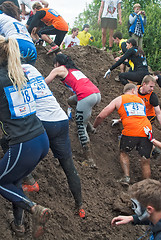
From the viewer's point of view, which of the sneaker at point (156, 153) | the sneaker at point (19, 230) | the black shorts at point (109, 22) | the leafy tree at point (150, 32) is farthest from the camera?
the leafy tree at point (150, 32)

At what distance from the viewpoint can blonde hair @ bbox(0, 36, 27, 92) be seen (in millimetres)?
2918

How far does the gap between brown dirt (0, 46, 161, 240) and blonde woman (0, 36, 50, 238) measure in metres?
0.68

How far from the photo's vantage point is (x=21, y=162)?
2.92m

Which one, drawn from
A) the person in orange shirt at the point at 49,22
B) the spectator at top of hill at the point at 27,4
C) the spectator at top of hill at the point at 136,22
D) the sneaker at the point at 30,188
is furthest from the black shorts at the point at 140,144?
the spectator at top of hill at the point at 136,22

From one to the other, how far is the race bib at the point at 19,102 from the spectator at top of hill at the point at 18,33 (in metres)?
1.08

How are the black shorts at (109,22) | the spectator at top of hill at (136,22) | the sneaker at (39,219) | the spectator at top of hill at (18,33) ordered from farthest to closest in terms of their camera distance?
the black shorts at (109,22) < the spectator at top of hill at (136,22) < the spectator at top of hill at (18,33) < the sneaker at (39,219)

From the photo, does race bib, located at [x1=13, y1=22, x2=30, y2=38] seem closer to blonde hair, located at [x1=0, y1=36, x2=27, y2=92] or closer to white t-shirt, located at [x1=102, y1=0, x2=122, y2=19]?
blonde hair, located at [x1=0, y1=36, x2=27, y2=92]

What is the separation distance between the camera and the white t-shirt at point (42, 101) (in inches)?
137

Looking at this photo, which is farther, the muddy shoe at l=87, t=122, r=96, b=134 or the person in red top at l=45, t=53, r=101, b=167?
the muddy shoe at l=87, t=122, r=96, b=134

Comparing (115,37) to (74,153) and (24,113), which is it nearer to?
(74,153)

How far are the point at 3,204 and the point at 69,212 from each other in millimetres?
946

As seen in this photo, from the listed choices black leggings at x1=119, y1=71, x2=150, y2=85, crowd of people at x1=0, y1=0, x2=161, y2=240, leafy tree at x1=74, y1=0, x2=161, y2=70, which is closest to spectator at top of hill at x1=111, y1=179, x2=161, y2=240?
crowd of people at x1=0, y1=0, x2=161, y2=240

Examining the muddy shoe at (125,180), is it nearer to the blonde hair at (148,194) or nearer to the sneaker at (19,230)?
the sneaker at (19,230)

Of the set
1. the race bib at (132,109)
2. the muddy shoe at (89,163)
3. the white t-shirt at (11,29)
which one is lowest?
the muddy shoe at (89,163)
